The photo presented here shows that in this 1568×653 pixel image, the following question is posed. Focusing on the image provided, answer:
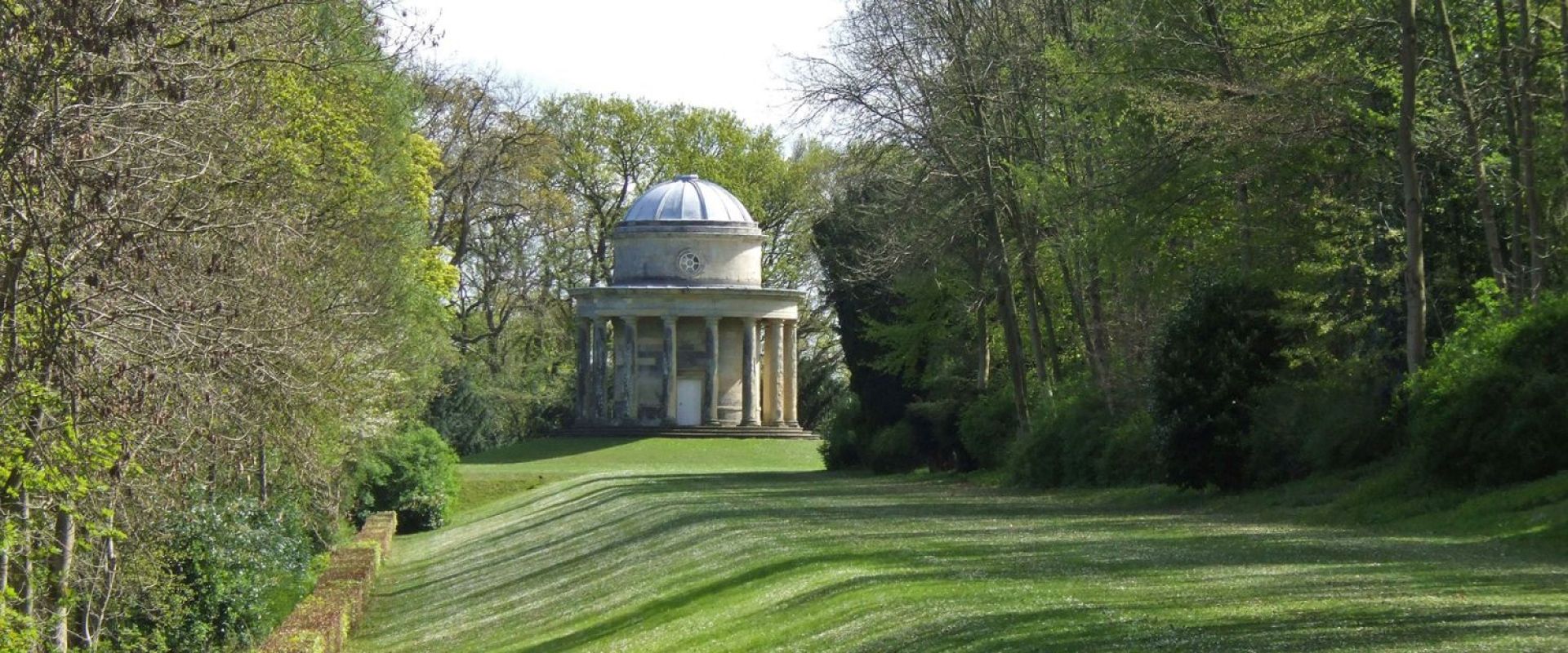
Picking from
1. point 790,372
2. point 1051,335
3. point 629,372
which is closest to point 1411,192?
point 1051,335

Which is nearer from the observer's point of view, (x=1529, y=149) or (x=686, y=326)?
(x=1529, y=149)

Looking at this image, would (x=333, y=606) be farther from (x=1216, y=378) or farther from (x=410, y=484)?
(x=410, y=484)

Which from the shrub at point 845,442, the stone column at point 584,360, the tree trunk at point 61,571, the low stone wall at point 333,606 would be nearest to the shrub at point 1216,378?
the low stone wall at point 333,606

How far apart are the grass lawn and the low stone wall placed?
553 mm

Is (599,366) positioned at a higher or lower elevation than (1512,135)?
higher

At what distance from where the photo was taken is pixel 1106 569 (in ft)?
55.3

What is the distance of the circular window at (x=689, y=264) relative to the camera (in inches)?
2837

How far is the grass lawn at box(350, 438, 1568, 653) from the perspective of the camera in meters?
12.4

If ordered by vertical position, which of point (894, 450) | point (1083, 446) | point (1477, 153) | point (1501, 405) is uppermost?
point (1477, 153)

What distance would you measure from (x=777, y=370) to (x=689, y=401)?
3.71 meters

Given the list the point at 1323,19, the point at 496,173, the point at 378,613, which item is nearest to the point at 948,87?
the point at 1323,19

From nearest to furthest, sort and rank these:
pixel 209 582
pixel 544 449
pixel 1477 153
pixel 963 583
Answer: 1. pixel 963 583
2. pixel 1477 153
3. pixel 209 582
4. pixel 544 449

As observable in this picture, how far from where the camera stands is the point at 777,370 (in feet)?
241

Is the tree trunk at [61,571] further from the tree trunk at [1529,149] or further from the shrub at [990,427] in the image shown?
the shrub at [990,427]
